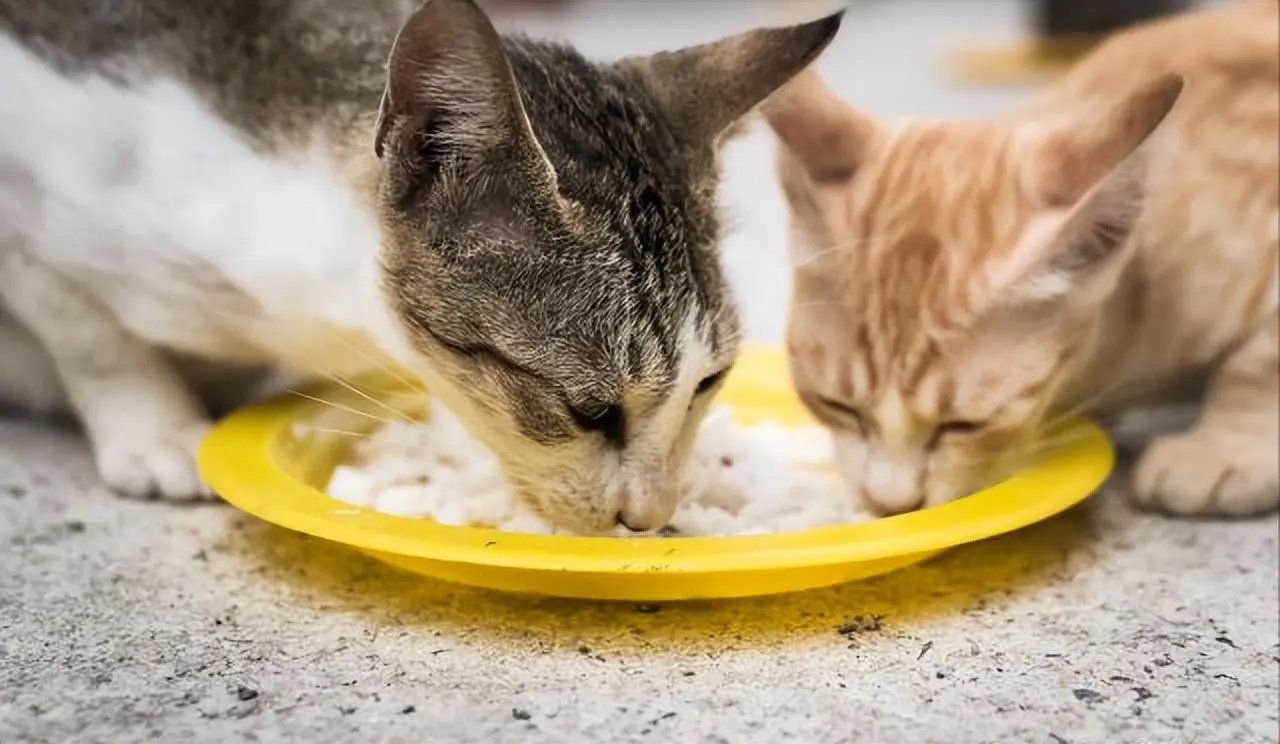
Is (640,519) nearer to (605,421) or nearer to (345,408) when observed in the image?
(605,421)

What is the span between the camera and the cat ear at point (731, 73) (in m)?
1.10

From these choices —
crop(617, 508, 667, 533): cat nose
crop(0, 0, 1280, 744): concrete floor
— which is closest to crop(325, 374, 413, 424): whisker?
crop(0, 0, 1280, 744): concrete floor

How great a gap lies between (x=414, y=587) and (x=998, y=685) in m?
0.50

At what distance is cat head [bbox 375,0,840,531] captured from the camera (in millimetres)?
979

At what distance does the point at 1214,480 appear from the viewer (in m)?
1.28

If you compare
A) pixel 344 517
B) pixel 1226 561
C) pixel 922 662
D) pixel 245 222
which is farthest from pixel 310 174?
pixel 1226 561

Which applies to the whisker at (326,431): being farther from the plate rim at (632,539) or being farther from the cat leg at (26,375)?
the cat leg at (26,375)

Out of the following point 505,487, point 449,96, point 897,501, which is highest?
point 449,96

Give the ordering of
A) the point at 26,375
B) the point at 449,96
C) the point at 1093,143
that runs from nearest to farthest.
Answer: the point at 449,96 → the point at 1093,143 → the point at 26,375

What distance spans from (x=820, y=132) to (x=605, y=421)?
44cm

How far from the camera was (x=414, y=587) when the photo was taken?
109cm

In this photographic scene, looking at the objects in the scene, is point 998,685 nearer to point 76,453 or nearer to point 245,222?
point 245,222

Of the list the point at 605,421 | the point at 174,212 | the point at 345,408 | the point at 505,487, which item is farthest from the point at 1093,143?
the point at 174,212

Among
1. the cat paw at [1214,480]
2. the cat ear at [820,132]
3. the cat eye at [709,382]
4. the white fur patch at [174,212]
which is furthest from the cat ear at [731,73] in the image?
the cat paw at [1214,480]
